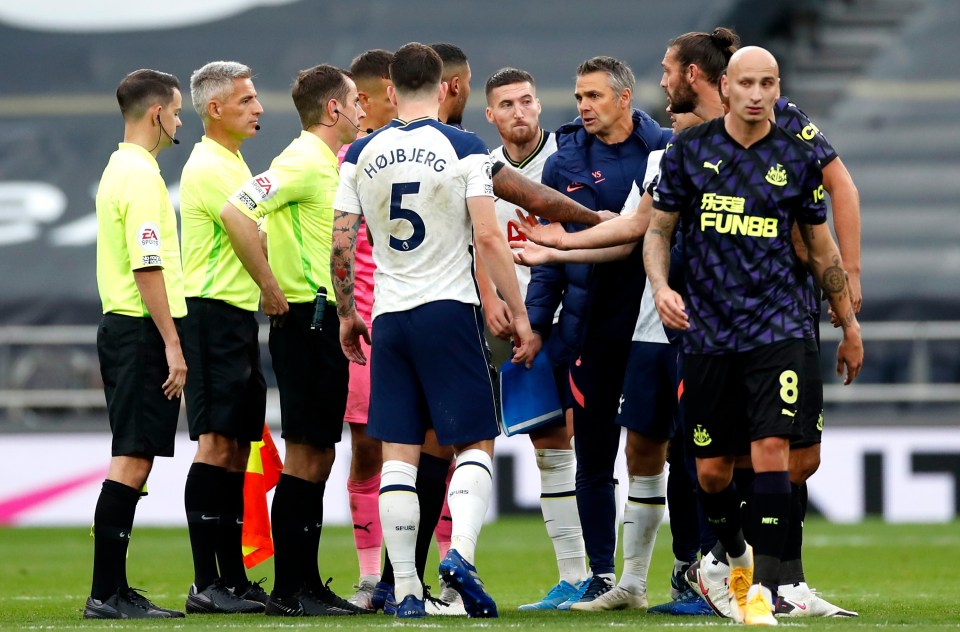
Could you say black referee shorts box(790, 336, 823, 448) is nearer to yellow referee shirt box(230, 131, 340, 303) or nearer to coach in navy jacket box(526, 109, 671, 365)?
coach in navy jacket box(526, 109, 671, 365)

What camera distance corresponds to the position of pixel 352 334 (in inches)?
245

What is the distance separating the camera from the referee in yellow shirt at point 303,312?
21.1ft

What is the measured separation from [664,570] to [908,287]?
954 centimetres

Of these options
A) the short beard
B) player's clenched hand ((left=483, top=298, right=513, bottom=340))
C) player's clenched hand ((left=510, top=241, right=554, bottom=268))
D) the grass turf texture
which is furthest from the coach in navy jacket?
the grass turf texture

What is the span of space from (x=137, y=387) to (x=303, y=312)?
2.55ft

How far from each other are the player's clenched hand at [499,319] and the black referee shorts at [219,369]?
4.20 ft

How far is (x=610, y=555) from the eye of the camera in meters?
6.86

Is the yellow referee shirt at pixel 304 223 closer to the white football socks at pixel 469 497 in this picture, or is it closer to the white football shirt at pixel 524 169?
the white football shirt at pixel 524 169

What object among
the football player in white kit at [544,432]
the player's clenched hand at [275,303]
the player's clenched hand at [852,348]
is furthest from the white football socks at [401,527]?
the player's clenched hand at [852,348]

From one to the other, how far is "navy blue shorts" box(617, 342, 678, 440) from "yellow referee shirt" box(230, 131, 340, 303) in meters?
1.38

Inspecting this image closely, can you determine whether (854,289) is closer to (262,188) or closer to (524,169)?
(524,169)

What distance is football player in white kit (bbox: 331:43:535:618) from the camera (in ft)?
19.4

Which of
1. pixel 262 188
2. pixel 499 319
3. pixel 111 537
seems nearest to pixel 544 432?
pixel 499 319

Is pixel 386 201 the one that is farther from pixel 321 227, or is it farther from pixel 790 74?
pixel 790 74
